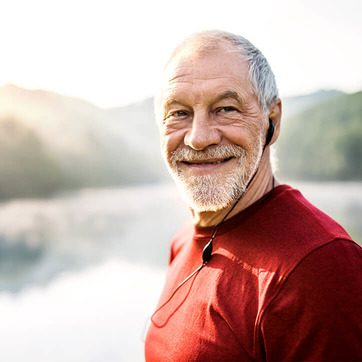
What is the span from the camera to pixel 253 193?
984 mm

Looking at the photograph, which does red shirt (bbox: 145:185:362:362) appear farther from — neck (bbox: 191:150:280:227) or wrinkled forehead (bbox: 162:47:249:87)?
wrinkled forehead (bbox: 162:47:249:87)

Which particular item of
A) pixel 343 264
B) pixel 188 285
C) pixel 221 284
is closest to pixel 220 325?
pixel 221 284

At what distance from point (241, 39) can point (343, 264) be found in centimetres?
72

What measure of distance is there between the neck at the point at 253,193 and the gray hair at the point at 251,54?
196 millimetres

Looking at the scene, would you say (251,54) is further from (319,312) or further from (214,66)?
(319,312)

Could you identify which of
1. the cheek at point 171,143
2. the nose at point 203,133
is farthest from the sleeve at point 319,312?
the cheek at point 171,143

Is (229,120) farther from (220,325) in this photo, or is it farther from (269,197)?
(220,325)

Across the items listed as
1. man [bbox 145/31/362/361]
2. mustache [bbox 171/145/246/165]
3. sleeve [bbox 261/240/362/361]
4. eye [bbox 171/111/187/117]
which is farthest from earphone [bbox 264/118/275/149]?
sleeve [bbox 261/240/362/361]

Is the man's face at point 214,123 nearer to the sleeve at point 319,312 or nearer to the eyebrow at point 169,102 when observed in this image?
the eyebrow at point 169,102

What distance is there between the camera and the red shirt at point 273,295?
0.65 metres

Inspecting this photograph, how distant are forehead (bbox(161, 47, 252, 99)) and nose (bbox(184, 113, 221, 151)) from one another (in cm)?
9

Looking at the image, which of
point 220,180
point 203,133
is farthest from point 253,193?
point 203,133

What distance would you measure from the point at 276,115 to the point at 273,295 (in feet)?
2.03

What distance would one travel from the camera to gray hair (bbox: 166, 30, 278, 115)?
0.92m
